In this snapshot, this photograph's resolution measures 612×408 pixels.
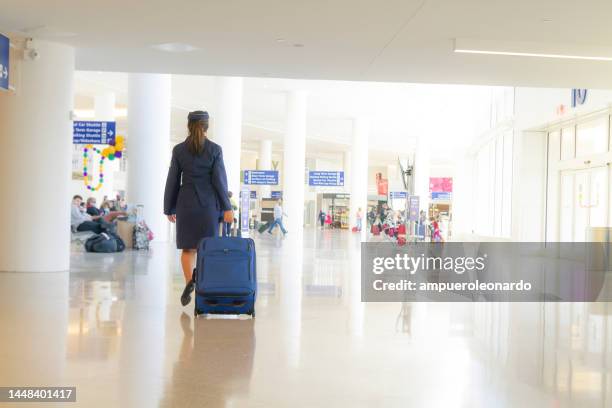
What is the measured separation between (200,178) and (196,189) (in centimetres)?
12

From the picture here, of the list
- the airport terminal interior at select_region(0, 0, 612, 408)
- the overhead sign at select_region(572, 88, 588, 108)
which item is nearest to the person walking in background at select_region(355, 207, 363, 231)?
the airport terminal interior at select_region(0, 0, 612, 408)

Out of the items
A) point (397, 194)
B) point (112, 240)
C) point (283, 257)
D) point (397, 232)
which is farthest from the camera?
point (397, 194)

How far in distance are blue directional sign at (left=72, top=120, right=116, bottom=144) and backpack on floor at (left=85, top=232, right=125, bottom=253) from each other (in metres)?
7.41

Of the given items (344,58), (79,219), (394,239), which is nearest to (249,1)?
(344,58)

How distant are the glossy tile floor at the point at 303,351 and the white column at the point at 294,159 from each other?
27062 mm

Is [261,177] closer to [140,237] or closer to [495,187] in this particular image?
[495,187]

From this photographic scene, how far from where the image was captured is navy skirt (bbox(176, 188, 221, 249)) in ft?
22.2

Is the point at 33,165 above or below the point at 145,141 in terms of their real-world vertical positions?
below

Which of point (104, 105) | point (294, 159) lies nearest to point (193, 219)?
point (294, 159)

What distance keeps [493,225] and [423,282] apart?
1987 cm

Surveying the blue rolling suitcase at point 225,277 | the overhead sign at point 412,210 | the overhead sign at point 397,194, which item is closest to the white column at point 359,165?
the overhead sign at point 397,194

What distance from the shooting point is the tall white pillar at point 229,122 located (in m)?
26.0

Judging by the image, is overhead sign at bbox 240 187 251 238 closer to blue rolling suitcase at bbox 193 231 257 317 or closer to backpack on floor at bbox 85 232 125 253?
backpack on floor at bbox 85 232 125 253

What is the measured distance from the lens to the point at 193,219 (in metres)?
6.78
